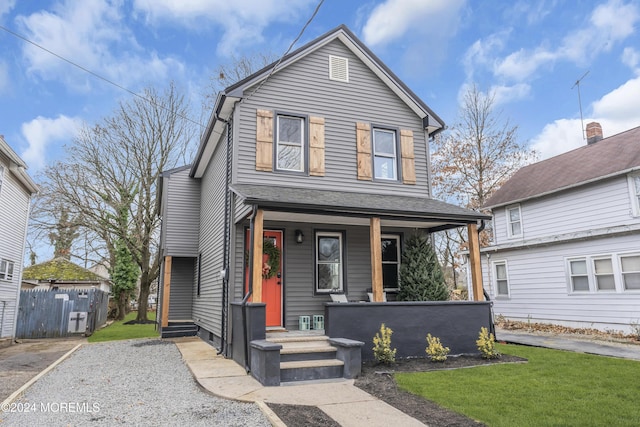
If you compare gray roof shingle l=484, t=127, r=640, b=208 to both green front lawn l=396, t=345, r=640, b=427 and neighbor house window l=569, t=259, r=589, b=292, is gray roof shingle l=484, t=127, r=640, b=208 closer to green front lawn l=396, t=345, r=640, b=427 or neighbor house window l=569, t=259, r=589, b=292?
neighbor house window l=569, t=259, r=589, b=292

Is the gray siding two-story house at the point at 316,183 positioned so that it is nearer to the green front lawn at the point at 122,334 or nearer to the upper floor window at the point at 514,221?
the green front lawn at the point at 122,334

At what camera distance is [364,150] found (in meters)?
9.89

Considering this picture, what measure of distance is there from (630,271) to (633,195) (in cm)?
235

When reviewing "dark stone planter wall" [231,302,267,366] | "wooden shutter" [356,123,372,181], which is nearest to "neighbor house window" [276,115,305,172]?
"wooden shutter" [356,123,372,181]

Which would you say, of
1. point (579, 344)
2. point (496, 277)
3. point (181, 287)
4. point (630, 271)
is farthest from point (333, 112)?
point (496, 277)

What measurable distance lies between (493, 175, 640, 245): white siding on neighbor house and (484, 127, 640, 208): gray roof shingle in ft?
1.06

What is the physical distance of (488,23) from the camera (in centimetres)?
1170

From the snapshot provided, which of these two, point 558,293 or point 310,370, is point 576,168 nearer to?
point 558,293

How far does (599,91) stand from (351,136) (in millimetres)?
13357

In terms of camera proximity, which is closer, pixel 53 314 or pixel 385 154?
pixel 385 154

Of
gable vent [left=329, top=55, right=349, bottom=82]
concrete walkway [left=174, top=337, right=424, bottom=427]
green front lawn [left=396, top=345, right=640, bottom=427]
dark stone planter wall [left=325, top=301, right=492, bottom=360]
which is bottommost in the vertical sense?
concrete walkway [left=174, top=337, right=424, bottom=427]

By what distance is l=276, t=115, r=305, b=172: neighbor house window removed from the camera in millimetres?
9216

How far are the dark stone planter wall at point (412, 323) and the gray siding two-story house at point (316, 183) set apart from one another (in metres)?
0.50

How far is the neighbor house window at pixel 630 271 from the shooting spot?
11430mm
